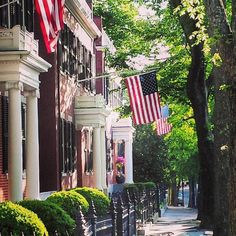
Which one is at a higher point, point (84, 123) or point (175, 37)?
point (175, 37)

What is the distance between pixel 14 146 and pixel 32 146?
170cm

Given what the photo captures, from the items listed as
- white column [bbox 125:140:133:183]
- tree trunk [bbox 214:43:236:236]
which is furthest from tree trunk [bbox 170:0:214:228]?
white column [bbox 125:140:133:183]

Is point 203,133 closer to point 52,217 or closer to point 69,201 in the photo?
point 69,201

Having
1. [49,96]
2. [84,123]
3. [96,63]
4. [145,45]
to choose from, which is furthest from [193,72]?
[96,63]

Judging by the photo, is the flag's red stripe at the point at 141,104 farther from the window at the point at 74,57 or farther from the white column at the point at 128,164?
the white column at the point at 128,164

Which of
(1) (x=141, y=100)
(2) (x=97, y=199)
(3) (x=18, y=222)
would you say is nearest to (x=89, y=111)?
(1) (x=141, y=100)

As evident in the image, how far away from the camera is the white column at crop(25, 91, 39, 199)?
1712cm

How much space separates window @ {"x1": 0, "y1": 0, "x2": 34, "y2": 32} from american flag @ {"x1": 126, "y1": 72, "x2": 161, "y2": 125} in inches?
156

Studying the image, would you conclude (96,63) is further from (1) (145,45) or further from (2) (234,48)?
(2) (234,48)

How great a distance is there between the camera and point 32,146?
56.2ft

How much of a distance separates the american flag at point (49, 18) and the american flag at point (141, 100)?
293 inches

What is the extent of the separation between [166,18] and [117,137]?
53.0ft

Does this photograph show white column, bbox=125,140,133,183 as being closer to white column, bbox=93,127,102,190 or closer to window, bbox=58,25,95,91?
window, bbox=58,25,95,91

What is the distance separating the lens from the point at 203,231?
2244cm
